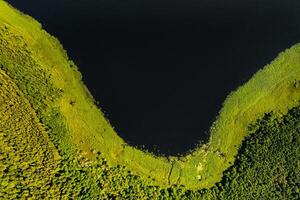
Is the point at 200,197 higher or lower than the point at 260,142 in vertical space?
lower

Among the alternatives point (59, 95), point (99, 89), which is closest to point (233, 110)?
point (99, 89)

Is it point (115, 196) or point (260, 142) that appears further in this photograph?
point (260, 142)

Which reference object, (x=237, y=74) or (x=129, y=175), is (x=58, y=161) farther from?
(x=237, y=74)

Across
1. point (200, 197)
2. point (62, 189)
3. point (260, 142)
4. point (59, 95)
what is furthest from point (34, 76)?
point (260, 142)

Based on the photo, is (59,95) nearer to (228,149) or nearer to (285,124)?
(228,149)

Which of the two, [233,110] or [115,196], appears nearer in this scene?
[115,196]

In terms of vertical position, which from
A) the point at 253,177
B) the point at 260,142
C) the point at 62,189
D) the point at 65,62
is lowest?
the point at 62,189
